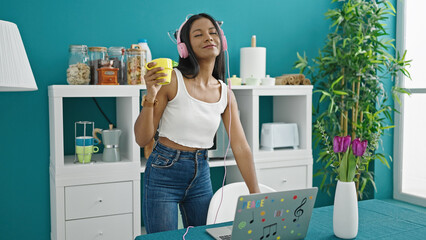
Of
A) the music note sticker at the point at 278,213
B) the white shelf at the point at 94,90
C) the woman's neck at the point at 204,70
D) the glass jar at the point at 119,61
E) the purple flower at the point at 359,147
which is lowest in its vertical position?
the music note sticker at the point at 278,213

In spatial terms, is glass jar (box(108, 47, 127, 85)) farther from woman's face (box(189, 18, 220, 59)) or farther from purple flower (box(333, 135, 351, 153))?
purple flower (box(333, 135, 351, 153))

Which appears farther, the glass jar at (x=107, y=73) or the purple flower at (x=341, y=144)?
the glass jar at (x=107, y=73)

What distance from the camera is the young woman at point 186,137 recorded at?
1.75 metres

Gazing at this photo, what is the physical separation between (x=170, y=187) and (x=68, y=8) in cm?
160

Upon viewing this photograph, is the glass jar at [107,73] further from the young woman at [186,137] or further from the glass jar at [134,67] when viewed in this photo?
the young woman at [186,137]

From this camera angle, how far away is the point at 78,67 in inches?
98.5

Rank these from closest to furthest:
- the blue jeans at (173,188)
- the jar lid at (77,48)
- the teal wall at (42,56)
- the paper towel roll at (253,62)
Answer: the blue jeans at (173,188) < the jar lid at (77,48) < the teal wall at (42,56) < the paper towel roll at (253,62)

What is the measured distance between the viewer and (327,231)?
4.71ft

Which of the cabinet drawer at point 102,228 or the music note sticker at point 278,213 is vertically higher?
the music note sticker at point 278,213

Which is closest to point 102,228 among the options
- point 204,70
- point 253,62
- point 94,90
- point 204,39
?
point 94,90

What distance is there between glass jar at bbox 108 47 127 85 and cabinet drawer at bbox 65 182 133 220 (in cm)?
64

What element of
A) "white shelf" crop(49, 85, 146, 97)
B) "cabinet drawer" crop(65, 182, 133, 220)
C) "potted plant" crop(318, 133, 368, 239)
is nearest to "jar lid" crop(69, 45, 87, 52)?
"white shelf" crop(49, 85, 146, 97)

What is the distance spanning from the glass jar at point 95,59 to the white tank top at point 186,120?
2.98 ft

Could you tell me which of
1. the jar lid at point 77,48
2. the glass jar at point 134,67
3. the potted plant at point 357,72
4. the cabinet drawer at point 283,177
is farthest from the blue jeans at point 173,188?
the potted plant at point 357,72
